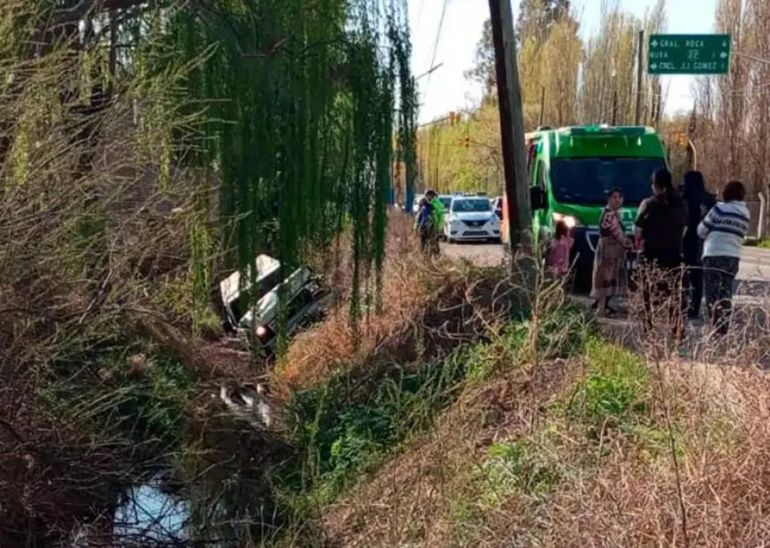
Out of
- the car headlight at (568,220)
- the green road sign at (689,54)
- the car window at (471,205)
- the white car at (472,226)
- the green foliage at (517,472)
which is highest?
the green road sign at (689,54)

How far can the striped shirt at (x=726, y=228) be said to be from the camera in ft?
29.0

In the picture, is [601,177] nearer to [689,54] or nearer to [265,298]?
[265,298]

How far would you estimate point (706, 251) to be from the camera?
29.5ft

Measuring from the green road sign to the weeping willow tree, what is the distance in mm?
13287

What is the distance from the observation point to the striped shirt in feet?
29.0

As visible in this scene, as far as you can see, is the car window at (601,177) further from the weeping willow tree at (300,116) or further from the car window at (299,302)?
the car window at (299,302)

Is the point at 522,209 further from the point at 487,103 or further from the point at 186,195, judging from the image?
the point at 487,103

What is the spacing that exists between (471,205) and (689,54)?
12349 mm

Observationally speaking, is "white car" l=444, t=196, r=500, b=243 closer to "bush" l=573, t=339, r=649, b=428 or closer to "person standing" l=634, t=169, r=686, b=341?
"person standing" l=634, t=169, r=686, b=341

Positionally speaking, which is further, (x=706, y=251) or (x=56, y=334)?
(x=706, y=251)

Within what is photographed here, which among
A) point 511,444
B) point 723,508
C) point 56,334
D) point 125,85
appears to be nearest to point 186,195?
point 125,85

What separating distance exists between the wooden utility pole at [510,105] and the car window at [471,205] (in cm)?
2088

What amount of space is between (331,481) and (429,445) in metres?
1.11

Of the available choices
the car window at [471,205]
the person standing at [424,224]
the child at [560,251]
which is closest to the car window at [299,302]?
the person standing at [424,224]
